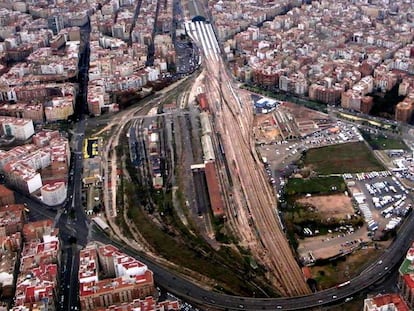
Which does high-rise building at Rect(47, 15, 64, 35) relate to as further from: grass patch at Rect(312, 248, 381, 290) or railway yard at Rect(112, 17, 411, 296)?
grass patch at Rect(312, 248, 381, 290)

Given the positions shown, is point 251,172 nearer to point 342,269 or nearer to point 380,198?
point 380,198

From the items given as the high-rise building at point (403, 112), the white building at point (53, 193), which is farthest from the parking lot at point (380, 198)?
the white building at point (53, 193)

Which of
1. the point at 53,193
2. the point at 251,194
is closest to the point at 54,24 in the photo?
the point at 53,193

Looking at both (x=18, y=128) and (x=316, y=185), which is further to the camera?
(x=18, y=128)

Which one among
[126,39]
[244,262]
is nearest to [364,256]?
[244,262]

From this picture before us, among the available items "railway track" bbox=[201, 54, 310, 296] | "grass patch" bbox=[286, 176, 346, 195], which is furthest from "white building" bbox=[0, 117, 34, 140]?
"grass patch" bbox=[286, 176, 346, 195]

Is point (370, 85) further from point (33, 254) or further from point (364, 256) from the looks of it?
point (33, 254)
